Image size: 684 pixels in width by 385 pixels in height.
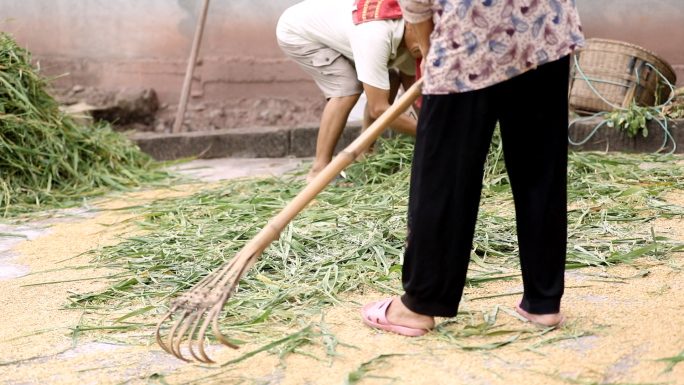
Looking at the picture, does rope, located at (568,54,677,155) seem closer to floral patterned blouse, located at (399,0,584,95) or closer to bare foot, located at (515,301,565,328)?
bare foot, located at (515,301,565,328)

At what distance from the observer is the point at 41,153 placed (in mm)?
4387

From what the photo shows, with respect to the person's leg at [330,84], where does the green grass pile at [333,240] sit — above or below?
below

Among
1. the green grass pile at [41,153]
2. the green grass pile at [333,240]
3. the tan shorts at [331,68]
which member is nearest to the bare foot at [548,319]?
the green grass pile at [333,240]

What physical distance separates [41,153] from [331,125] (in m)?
1.68

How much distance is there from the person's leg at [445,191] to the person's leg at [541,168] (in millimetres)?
95

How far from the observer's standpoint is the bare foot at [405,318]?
2.02 metres

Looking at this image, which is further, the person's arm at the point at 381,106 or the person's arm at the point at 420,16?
the person's arm at the point at 381,106

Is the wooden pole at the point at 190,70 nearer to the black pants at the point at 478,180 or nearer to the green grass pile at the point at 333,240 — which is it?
the green grass pile at the point at 333,240

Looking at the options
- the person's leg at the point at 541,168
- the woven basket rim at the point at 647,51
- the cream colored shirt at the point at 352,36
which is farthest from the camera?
the woven basket rim at the point at 647,51

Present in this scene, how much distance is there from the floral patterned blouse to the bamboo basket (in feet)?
10.3

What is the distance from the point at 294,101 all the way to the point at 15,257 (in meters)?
3.31

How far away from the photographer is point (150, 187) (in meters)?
4.63

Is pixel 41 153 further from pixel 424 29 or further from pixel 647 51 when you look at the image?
pixel 647 51

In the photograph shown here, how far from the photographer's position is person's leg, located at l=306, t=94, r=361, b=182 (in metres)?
4.16
